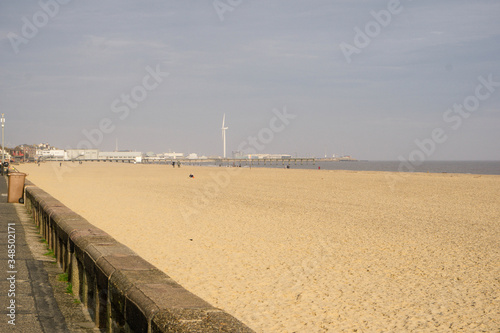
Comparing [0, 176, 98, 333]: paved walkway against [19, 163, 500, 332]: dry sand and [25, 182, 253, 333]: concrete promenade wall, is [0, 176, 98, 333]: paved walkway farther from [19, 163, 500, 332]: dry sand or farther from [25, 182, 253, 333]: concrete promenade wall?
[19, 163, 500, 332]: dry sand

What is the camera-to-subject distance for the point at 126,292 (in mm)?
3490

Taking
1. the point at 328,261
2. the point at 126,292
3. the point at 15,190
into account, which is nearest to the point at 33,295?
the point at 126,292

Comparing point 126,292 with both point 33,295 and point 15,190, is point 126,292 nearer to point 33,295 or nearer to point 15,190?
point 33,295

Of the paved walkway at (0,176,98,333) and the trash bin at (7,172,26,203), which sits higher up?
the trash bin at (7,172,26,203)

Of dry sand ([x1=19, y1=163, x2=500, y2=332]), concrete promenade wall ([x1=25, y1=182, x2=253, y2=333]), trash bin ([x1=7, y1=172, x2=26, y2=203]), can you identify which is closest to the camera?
concrete promenade wall ([x1=25, y1=182, x2=253, y2=333])

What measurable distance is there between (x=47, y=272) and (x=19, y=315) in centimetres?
202

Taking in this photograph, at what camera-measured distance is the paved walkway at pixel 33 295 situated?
4.63 meters

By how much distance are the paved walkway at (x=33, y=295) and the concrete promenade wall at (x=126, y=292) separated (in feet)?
0.58

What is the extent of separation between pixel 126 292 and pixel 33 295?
104 inches

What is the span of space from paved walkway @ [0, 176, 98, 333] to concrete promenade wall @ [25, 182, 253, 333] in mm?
178

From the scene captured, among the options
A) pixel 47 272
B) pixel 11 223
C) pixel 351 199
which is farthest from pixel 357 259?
pixel 351 199

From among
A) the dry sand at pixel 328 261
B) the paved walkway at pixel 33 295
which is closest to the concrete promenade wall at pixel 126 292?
the paved walkway at pixel 33 295

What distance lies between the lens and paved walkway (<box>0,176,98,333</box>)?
463cm

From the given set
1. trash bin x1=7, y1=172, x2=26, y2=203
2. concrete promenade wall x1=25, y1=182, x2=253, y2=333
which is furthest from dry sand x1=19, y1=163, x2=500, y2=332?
trash bin x1=7, y1=172, x2=26, y2=203
